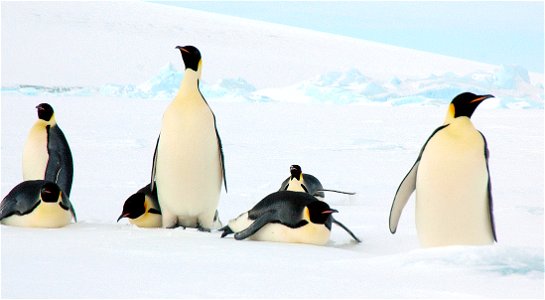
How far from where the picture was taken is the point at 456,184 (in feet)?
10.0

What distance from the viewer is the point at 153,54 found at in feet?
105

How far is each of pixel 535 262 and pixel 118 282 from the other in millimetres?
1315

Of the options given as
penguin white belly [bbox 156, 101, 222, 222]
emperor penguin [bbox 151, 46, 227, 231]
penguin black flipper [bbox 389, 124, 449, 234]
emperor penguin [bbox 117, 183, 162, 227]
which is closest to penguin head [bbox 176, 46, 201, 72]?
emperor penguin [bbox 151, 46, 227, 231]

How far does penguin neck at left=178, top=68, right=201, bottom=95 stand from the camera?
3609 mm

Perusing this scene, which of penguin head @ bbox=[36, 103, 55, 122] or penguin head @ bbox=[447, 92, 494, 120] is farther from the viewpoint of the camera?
penguin head @ bbox=[36, 103, 55, 122]

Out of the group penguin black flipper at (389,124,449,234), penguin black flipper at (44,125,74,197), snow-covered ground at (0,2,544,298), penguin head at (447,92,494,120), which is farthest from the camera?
penguin black flipper at (44,125,74,197)

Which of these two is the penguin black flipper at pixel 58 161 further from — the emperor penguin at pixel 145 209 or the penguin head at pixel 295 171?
the penguin head at pixel 295 171

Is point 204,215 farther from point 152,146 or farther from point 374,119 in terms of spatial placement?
point 374,119

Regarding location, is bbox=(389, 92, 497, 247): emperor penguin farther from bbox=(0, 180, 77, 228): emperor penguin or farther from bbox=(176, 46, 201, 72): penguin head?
bbox=(0, 180, 77, 228): emperor penguin

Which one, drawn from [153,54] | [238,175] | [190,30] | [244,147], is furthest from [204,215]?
[190,30]

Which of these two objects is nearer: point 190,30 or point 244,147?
point 244,147

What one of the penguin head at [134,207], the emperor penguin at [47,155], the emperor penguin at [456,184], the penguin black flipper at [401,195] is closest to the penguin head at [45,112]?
the emperor penguin at [47,155]

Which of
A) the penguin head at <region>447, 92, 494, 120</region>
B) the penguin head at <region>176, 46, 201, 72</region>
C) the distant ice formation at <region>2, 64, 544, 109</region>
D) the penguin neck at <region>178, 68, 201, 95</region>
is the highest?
the distant ice formation at <region>2, 64, 544, 109</region>

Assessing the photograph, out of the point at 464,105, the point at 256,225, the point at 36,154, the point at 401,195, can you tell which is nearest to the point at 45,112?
the point at 36,154
